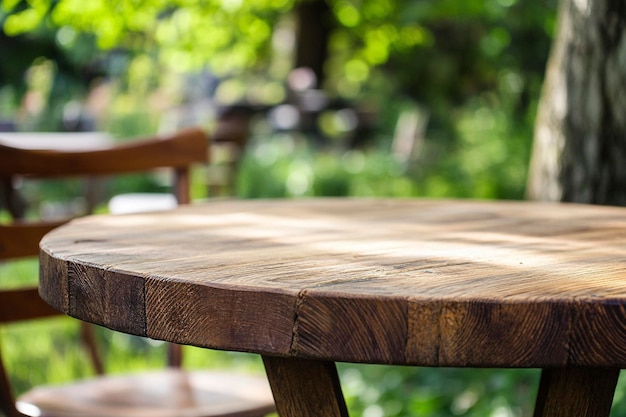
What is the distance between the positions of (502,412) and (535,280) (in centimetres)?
184

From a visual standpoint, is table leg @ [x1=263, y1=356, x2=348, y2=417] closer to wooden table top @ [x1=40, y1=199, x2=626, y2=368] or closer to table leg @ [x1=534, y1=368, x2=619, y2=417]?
wooden table top @ [x1=40, y1=199, x2=626, y2=368]

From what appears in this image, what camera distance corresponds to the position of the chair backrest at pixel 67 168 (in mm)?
1853

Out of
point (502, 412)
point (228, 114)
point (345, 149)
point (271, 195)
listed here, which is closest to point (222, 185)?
point (271, 195)

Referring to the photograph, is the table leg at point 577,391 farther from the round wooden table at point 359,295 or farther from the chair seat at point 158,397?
the chair seat at point 158,397

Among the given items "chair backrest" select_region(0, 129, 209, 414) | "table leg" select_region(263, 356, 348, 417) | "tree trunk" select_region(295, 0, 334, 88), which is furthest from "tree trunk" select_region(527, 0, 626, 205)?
"tree trunk" select_region(295, 0, 334, 88)

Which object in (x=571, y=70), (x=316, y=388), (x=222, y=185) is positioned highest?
(x=571, y=70)

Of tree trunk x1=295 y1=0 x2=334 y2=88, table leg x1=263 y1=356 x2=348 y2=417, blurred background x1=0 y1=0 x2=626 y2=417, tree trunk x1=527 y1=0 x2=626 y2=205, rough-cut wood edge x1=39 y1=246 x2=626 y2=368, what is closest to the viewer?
rough-cut wood edge x1=39 y1=246 x2=626 y2=368

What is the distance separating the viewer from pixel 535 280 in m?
0.96

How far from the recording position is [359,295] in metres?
0.87

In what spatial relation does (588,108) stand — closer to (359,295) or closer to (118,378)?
(118,378)

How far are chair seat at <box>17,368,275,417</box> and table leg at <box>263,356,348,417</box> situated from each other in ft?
1.91

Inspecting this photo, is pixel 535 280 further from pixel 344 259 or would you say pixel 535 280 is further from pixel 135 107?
pixel 135 107

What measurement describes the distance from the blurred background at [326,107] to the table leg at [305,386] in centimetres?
124

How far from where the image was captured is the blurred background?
3580mm
